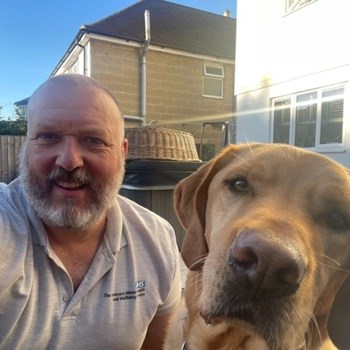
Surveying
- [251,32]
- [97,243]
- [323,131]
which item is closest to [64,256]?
[97,243]

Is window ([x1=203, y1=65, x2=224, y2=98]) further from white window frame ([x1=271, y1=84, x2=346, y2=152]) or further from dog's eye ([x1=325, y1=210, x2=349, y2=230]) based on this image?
dog's eye ([x1=325, y1=210, x2=349, y2=230])

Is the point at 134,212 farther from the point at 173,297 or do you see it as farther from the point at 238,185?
the point at 238,185

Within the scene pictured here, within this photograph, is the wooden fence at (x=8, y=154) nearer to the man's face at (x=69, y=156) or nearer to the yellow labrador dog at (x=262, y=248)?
the man's face at (x=69, y=156)

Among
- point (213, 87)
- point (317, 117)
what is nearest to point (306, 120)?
point (317, 117)

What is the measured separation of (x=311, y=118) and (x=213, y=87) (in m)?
6.76

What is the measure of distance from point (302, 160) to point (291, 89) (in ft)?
24.2

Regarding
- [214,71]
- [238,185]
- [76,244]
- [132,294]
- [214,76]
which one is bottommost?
[132,294]

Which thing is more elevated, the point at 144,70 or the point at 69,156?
the point at 144,70

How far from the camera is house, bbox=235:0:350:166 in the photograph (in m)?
7.23

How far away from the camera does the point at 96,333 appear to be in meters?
1.74

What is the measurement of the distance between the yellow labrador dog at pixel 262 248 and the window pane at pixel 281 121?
7231 millimetres

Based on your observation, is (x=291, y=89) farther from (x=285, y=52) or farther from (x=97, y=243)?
(x=97, y=243)

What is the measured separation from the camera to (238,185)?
1.70 m

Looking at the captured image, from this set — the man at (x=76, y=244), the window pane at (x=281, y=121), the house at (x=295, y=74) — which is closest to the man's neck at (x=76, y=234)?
the man at (x=76, y=244)
